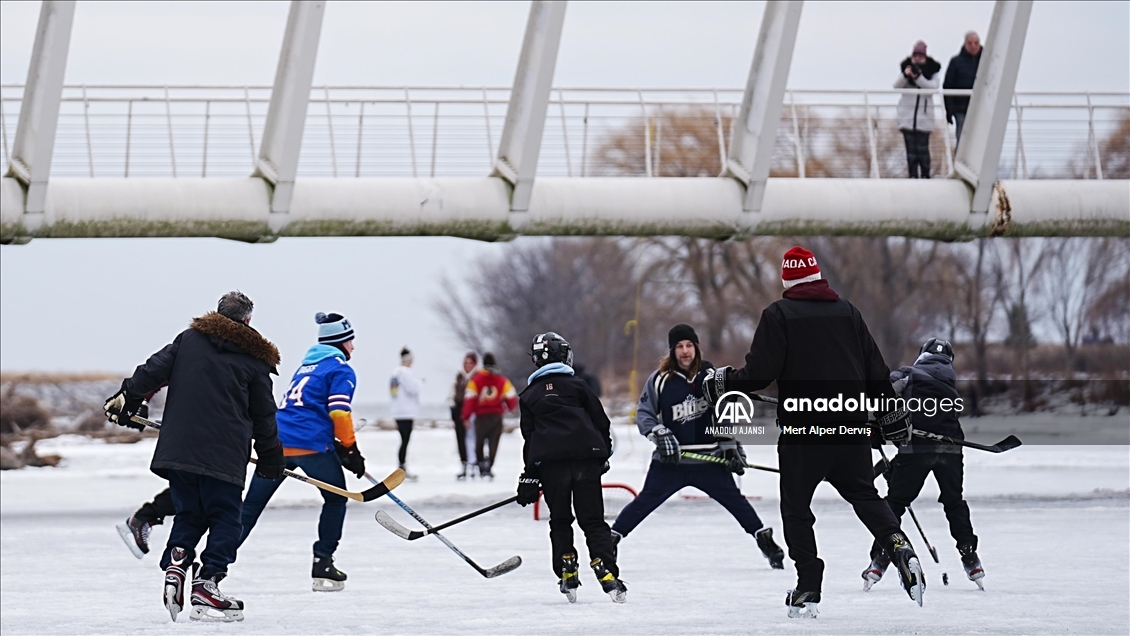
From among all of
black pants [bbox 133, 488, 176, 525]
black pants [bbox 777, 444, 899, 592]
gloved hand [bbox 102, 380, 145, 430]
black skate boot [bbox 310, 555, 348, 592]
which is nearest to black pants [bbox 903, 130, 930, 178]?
black skate boot [bbox 310, 555, 348, 592]

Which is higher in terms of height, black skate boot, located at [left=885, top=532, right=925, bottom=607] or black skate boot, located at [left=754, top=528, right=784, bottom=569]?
black skate boot, located at [left=885, top=532, right=925, bottom=607]

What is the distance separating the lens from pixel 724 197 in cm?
1811

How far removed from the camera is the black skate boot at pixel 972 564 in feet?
30.7

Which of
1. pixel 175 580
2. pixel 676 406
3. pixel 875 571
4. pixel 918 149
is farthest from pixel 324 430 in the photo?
pixel 918 149

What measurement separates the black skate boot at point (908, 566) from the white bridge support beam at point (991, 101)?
37.3ft

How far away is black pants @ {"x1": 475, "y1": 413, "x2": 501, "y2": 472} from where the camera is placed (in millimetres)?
20344

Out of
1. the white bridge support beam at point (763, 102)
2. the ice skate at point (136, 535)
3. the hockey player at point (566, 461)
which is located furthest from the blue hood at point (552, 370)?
the white bridge support beam at point (763, 102)

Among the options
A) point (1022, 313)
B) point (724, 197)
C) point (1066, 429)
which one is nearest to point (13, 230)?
point (724, 197)

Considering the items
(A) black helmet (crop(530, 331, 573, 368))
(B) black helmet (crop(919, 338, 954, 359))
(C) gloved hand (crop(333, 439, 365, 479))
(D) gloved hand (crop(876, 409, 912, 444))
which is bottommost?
(C) gloved hand (crop(333, 439, 365, 479))

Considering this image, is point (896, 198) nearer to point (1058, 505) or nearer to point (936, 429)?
point (1058, 505)

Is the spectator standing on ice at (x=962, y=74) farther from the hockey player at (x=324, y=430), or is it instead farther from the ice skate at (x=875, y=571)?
the hockey player at (x=324, y=430)

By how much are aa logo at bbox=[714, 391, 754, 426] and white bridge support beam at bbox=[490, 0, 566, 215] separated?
246 inches

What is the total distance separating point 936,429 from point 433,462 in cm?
1643

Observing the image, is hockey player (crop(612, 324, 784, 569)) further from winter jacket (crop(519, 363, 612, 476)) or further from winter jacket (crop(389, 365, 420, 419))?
winter jacket (crop(389, 365, 420, 419))
